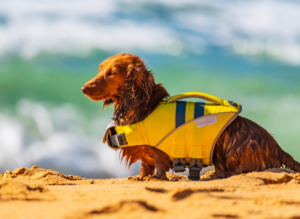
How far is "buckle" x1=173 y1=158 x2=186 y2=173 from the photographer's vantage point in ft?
18.6

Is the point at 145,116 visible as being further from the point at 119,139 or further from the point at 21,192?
the point at 21,192

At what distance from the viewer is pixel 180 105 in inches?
229

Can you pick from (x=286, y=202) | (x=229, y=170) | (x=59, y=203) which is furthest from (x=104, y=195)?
→ (x=229, y=170)

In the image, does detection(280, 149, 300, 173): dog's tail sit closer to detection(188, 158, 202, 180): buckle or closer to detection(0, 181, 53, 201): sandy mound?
detection(188, 158, 202, 180): buckle

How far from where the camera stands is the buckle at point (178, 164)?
18.6 ft

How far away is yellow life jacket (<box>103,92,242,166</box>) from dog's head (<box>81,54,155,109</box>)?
1.13 feet

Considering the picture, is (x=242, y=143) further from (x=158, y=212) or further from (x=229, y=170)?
(x=158, y=212)

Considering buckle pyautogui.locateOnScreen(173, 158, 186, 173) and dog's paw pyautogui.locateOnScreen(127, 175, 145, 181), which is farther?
dog's paw pyautogui.locateOnScreen(127, 175, 145, 181)

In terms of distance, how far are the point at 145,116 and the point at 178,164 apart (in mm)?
879

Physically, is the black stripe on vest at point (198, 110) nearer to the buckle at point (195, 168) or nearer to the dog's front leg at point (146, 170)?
the buckle at point (195, 168)

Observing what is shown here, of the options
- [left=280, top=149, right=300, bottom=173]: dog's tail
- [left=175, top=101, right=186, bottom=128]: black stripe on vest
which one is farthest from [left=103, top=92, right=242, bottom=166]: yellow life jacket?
[left=280, top=149, right=300, bottom=173]: dog's tail

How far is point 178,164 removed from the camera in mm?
5711

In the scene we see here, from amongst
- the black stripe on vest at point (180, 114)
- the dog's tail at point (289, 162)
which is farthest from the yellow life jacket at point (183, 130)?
the dog's tail at point (289, 162)

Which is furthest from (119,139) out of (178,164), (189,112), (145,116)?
(189,112)
